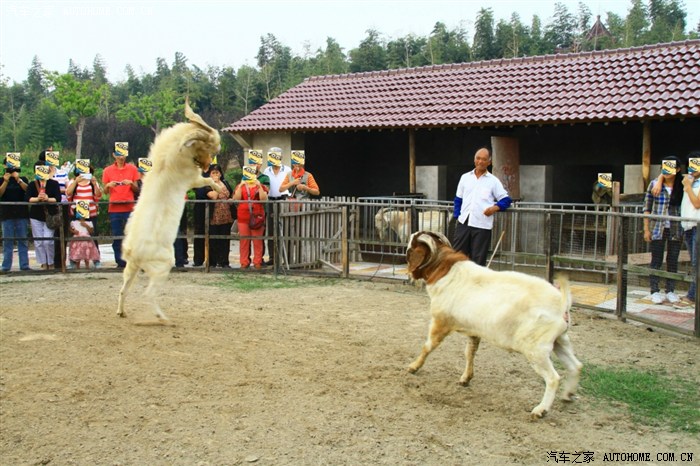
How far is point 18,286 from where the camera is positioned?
33.3 feet

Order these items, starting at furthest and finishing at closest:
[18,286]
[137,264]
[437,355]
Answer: [18,286]
[137,264]
[437,355]

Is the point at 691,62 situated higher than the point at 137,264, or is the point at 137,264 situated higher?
the point at 691,62

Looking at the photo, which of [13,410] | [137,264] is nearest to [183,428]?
[13,410]

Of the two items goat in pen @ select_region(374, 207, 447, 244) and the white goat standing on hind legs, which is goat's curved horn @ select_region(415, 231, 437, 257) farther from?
goat in pen @ select_region(374, 207, 447, 244)

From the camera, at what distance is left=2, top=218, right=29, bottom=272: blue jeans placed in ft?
36.2

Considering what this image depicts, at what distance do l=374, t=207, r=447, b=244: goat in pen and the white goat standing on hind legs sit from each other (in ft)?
13.3

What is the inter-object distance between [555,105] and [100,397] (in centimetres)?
1123

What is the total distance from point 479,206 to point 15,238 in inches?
290

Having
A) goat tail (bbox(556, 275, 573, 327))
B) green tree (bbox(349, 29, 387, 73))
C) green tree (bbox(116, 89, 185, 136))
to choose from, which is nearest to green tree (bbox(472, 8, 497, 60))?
green tree (bbox(349, 29, 387, 73))

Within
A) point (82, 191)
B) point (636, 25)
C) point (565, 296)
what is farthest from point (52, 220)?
point (636, 25)

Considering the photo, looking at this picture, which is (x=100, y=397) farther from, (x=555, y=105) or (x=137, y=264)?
(x=555, y=105)

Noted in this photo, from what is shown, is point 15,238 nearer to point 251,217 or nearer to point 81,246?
point 81,246

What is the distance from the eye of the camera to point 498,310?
498 cm

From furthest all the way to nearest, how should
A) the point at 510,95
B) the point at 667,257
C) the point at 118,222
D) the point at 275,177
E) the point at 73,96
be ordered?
1. the point at 73,96
2. the point at 510,95
3. the point at 275,177
4. the point at 118,222
5. the point at 667,257
